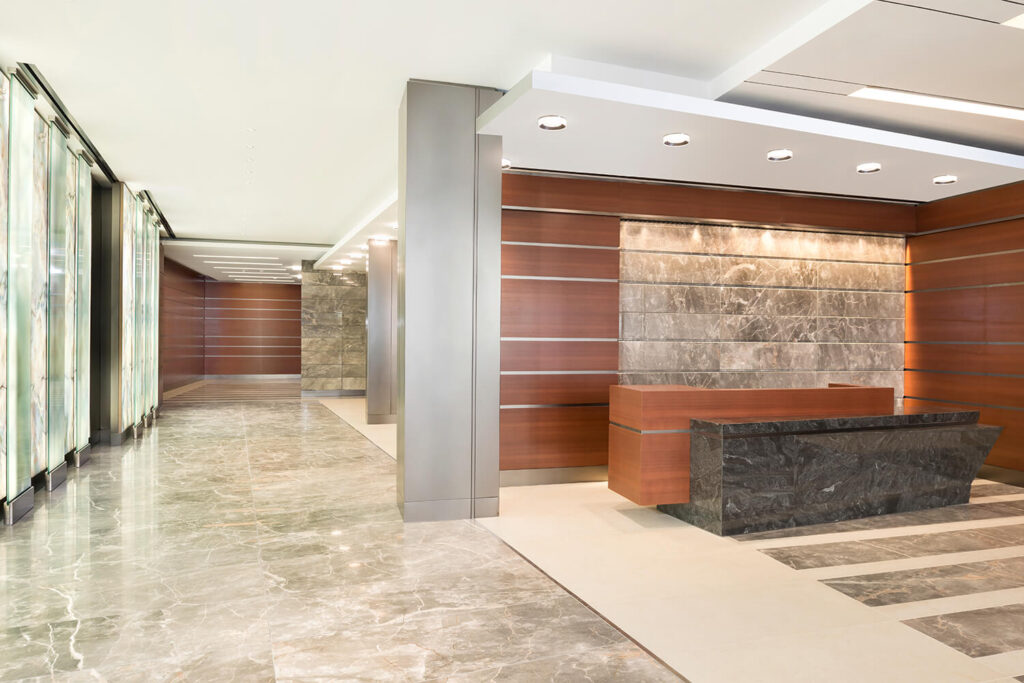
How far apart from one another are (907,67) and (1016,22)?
0.68m

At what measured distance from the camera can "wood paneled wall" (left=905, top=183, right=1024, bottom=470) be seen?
7359 mm

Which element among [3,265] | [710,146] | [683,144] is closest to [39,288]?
[3,265]

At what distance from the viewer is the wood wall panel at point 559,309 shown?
694 centimetres

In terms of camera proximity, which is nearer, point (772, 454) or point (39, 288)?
point (772, 454)

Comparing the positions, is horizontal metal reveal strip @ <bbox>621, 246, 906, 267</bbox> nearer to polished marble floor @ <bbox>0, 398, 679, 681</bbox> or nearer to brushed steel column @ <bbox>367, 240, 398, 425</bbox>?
polished marble floor @ <bbox>0, 398, 679, 681</bbox>

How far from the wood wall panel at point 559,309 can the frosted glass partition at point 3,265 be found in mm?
4124

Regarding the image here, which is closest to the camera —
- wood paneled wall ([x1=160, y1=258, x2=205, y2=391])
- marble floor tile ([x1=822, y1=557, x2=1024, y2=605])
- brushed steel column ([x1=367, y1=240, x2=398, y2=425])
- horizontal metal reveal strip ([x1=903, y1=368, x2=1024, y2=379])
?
marble floor tile ([x1=822, y1=557, x2=1024, y2=605])

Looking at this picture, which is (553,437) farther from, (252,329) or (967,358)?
(252,329)

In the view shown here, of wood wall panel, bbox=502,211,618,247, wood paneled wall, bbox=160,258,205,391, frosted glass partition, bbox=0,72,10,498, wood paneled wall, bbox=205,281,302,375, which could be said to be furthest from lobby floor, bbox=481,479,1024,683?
wood paneled wall, bbox=205,281,302,375

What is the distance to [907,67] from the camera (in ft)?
14.9

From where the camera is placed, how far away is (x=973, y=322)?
309 inches

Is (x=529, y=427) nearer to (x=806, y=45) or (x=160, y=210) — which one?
(x=806, y=45)

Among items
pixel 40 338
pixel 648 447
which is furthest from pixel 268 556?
pixel 40 338

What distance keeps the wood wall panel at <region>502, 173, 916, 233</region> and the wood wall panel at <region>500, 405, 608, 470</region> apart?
2.11 meters
